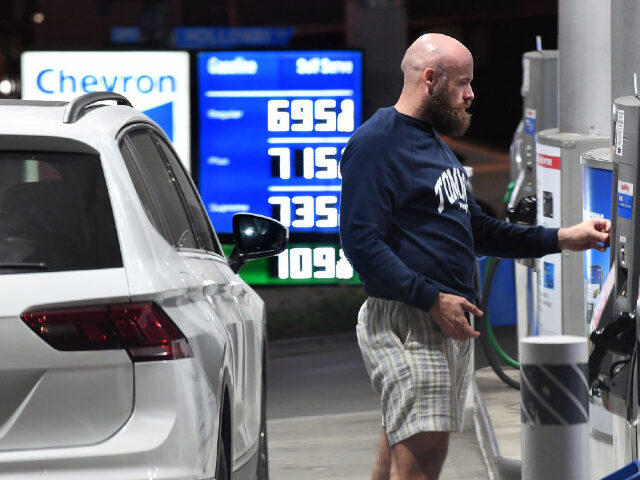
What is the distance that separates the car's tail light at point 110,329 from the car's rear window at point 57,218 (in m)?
0.17

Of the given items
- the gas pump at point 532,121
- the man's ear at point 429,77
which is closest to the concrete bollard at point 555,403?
the man's ear at point 429,77

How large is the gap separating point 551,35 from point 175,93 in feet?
60.5

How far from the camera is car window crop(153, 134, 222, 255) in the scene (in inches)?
228

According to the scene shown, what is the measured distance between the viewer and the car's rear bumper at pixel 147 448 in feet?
12.9

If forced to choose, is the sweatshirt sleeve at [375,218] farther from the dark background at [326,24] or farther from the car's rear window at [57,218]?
the dark background at [326,24]

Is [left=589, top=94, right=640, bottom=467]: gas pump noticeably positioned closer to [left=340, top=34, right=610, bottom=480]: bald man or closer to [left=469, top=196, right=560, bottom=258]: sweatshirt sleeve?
[left=469, top=196, right=560, bottom=258]: sweatshirt sleeve

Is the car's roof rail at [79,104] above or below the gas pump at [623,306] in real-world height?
above

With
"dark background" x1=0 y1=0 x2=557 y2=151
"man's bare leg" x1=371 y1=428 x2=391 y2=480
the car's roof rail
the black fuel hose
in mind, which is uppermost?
"dark background" x1=0 y1=0 x2=557 y2=151

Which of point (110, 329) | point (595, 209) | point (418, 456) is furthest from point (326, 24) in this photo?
point (110, 329)

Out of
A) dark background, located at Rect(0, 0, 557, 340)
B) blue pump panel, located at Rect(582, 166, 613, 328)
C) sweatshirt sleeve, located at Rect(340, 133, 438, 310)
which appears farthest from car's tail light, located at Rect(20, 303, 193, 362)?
dark background, located at Rect(0, 0, 557, 340)

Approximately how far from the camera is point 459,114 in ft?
17.3

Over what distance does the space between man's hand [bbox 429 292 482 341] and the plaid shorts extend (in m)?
0.15

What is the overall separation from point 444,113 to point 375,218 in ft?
1.48

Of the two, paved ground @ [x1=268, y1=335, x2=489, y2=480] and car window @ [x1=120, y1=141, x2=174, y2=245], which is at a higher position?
car window @ [x1=120, y1=141, x2=174, y2=245]
